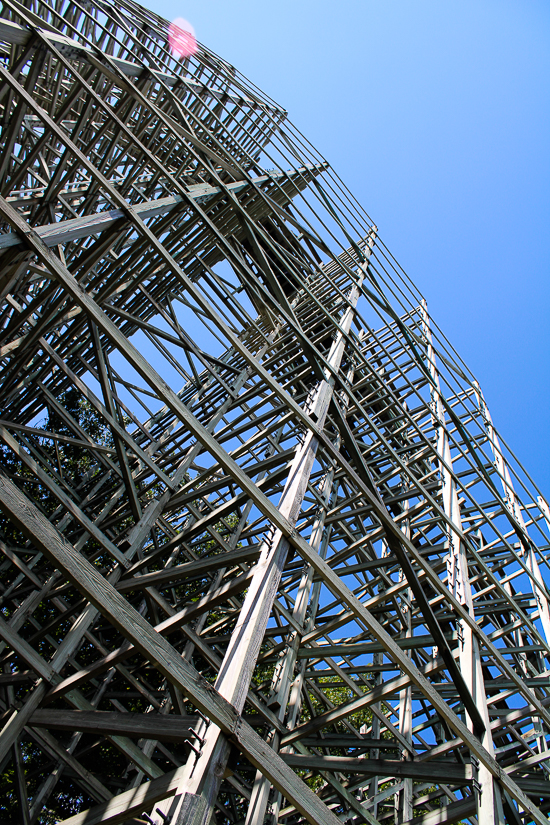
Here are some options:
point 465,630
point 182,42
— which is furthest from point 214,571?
point 182,42

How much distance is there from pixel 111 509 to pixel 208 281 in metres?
5.77

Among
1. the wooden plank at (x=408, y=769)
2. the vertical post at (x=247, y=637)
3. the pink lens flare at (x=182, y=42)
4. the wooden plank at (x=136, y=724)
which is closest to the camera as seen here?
the vertical post at (x=247, y=637)

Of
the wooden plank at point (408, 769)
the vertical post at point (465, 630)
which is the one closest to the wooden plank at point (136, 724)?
the wooden plank at point (408, 769)

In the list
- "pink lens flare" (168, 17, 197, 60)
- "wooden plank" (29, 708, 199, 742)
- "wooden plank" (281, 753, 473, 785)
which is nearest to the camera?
"wooden plank" (29, 708, 199, 742)

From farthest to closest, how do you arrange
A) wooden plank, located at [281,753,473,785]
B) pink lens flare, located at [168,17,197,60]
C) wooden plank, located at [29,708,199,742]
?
1. pink lens flare, located at [168,17,197,60]
2. wooden plank, located at [281,753,473,785]
3. wooden plank, located at [29,708,199,742]

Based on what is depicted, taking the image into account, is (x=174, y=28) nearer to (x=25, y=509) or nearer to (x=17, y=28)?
(x=17, y=28)

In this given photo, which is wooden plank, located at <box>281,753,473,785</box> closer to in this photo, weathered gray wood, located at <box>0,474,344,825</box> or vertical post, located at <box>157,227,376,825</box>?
weathered gray wood, located at <box>0,474,344,825</box>

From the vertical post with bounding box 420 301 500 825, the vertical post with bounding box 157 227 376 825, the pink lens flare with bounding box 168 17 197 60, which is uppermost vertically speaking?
the pink lens flare with bounding box 168 17 197 60

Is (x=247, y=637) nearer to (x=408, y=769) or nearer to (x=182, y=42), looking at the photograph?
(x=408, y=769)

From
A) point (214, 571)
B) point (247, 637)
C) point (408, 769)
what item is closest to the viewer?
point (247, 637)

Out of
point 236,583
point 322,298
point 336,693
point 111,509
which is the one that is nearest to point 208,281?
point 322,298

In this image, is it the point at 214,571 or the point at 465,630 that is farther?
the point at 214,571

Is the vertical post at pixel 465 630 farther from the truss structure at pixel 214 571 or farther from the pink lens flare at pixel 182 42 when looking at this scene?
the pink lens flare at pixel 182 42

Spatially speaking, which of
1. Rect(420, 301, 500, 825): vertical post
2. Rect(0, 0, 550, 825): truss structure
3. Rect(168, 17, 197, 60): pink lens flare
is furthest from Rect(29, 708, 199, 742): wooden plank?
Rect(168, 17, 197, 60): pink lens flare
